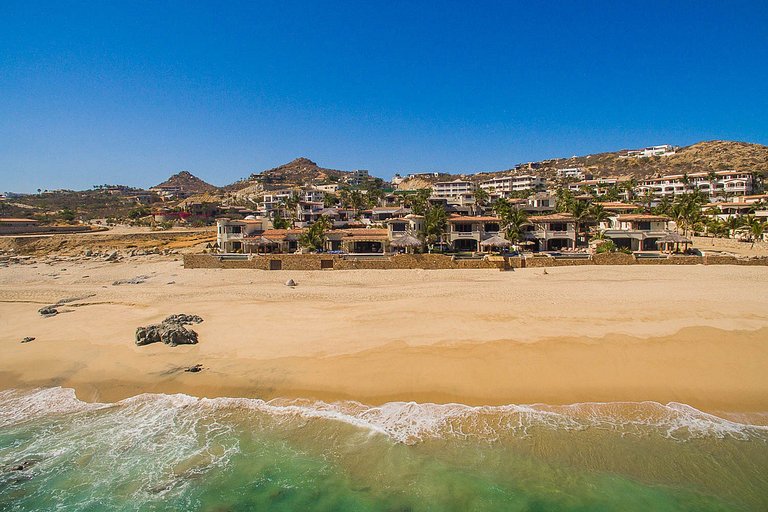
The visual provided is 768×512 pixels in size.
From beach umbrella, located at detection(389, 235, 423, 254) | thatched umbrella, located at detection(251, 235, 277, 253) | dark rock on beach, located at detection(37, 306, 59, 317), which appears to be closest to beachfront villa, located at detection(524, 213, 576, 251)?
beach umbrella, located at detection(389, 235, 423, 254)

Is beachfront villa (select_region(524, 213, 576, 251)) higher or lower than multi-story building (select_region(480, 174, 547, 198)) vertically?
lower

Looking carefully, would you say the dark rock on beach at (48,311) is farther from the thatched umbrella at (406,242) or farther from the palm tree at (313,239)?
the thatched umbrella at (406,242)

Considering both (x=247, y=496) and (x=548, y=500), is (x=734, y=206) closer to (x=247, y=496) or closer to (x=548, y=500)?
(x=548, y=500)

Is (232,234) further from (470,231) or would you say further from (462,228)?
(470,231)

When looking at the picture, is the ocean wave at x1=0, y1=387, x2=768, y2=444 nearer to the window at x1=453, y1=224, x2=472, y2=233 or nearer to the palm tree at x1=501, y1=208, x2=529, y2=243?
the palm tree at x1=501, y1=208, x2=529, y2=243

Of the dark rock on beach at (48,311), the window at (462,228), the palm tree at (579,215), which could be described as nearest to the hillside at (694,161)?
the palm tree at (579,215)

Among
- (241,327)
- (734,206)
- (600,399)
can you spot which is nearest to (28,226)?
(241,327)
